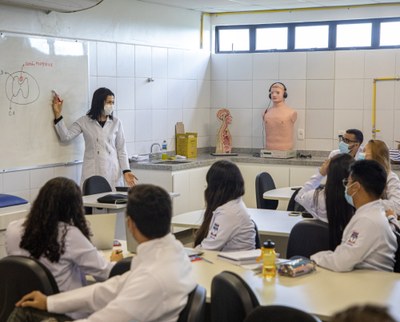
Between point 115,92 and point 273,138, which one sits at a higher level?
point 115,92

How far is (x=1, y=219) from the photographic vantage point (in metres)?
4.98

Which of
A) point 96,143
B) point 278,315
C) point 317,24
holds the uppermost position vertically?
point 317,24

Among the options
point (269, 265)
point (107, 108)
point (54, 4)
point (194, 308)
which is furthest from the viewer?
point (107, 108)

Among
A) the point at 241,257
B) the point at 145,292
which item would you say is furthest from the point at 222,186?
the point at 145,292

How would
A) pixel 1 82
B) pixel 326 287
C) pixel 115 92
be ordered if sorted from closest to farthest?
pixel 326 287 → pixel 1 82 → pixel 115 92

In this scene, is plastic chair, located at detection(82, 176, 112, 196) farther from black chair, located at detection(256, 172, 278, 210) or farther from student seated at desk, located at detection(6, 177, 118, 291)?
student seated at desk, located at detection(6, 177, 118, 291)

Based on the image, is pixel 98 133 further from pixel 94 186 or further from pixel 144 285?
pixel 144 285

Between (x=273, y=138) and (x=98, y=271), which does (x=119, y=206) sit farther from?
(x=273, y=138)

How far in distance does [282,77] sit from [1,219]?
447 cm

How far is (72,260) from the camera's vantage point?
3.16 m

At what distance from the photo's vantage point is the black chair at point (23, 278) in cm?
291

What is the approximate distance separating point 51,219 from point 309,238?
1.51 meters

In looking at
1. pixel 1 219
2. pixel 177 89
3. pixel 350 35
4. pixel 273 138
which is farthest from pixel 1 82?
pixel 350 35

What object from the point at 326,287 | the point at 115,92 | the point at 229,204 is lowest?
the point at 326,287
